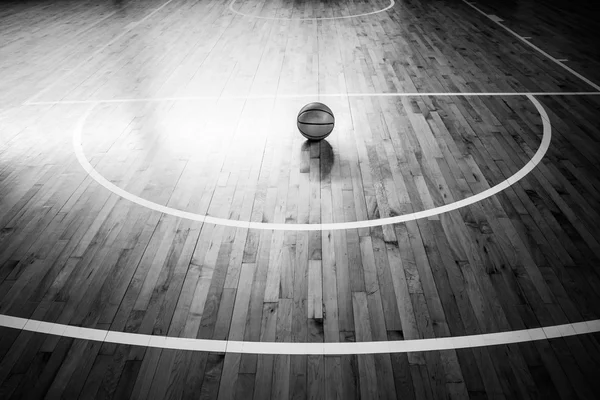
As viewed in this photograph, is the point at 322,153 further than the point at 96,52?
No

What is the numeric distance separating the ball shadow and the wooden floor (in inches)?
1.2

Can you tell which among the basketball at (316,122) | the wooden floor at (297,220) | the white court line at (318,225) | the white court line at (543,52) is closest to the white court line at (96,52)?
the wooden floor at (297,220)

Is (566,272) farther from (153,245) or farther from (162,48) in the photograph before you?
(162,48)

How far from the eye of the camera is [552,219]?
3676mm

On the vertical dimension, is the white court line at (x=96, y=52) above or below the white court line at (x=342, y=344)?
above

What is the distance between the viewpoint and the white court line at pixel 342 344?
8.84 feet

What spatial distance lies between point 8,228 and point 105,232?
85cm

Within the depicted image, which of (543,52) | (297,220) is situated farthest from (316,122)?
(543,52)

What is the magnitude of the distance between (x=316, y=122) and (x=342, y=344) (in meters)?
2.61

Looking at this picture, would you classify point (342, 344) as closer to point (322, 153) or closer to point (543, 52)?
point (322, 153)

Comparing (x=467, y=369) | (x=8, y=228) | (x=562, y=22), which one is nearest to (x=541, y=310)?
(x=467, y=369)

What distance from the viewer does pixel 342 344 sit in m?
2.73

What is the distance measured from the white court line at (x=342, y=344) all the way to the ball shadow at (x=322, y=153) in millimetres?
1926

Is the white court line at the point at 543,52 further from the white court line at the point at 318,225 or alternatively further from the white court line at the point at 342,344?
the white court line at the point at 342,344
